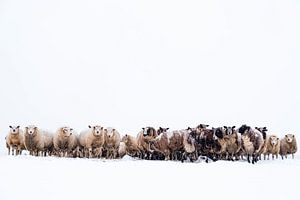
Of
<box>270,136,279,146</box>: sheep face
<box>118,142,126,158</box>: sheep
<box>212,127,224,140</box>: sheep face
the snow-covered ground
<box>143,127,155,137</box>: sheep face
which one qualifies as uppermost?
<box>143,127,155,137</box>: sheep face

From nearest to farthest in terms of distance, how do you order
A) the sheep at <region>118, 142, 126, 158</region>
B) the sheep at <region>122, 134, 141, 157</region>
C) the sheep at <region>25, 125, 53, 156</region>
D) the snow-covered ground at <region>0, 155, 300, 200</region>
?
1. the snow-covered ground at <region>0, 155, 300, 200</region>
2. the sheep at <region>25, 125, 53, 156</region>
3. the sheep at <region>118, 142, 126, 158</region>
4. the sheep at <region>122, 134, 141, 157</region>

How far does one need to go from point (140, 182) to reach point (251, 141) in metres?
10.5

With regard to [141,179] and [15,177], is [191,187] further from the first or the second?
[15,177]

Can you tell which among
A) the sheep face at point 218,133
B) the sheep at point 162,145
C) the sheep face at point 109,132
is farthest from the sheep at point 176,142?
the sheep face at point 109,132

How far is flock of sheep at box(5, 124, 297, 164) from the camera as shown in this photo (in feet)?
80.5

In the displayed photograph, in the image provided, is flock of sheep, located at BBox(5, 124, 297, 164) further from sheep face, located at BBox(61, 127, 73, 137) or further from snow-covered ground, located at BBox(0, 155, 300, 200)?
snow-covered ground, located at BBox(0, 155, 300, 200)

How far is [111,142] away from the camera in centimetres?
2845

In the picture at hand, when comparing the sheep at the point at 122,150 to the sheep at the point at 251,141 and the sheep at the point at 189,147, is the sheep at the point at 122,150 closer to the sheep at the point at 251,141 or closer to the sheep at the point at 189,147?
the sheep at the point at 189,147

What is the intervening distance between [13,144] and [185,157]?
1068 centimetres

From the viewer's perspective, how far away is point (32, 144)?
88.2ft

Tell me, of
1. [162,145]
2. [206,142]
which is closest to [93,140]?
[162,145]

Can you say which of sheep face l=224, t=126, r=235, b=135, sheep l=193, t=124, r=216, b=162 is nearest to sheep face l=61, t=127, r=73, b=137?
sheep l=193, t=124, r=216, b=162

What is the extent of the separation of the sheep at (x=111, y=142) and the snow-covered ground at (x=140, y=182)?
814 cm

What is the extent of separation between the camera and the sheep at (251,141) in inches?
959
